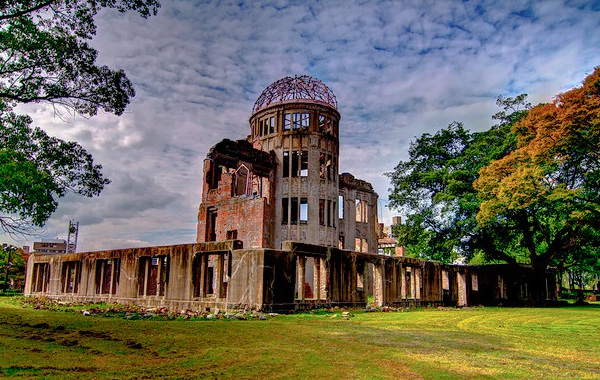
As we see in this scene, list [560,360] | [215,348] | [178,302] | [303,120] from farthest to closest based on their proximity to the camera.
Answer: [303,120], [178,302], [215,348], [560,360]

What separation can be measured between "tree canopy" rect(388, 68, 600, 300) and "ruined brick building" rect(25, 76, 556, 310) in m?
2.87

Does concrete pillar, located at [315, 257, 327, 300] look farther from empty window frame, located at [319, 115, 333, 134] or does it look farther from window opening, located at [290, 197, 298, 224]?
empty window frame, located at [319, 115, 333, 134]

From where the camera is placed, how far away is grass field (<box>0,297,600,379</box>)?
476 cm

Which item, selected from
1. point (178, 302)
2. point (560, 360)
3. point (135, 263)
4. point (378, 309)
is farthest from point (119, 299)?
point (560, 360)

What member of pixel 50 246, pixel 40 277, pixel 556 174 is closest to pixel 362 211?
pixel 556 174

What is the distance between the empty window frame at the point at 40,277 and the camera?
2828 centimetres

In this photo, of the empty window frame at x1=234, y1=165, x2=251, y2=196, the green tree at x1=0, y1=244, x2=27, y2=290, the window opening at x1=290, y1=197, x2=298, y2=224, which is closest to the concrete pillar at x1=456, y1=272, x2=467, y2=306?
the window opening at x1=290, y1=197, x2=298, y2=224

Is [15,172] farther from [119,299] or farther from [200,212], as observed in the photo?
[200,212]

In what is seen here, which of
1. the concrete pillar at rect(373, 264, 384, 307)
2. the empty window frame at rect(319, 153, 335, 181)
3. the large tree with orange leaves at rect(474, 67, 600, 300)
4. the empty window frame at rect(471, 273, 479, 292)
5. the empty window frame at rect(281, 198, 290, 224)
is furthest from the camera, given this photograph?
the empty window frame at rect(319, 153, 335, 181)

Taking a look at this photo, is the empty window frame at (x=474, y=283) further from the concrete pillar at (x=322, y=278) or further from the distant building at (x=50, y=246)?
the distant building at (x=50, y=246)

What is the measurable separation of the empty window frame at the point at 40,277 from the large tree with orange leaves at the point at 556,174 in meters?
26.2

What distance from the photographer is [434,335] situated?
8.56 meters

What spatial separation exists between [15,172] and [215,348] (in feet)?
49.0

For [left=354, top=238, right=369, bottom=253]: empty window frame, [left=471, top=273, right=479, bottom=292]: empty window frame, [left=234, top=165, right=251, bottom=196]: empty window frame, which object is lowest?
[left=471, top=273, right=479, bottom=292]: empty window frame
